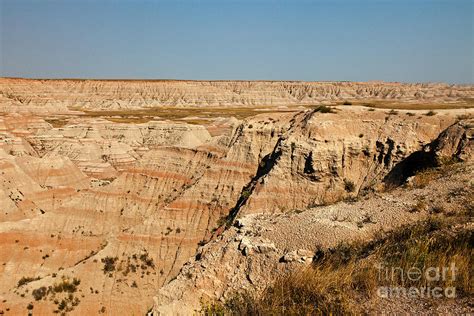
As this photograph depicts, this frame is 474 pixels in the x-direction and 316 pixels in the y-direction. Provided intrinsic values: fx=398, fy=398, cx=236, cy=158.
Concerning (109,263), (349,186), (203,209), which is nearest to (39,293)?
(109,263)

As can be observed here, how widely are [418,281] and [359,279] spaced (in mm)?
1005

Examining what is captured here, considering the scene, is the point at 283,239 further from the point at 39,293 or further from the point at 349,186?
the point at 39,293

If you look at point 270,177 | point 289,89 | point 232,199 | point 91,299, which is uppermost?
point 289,89

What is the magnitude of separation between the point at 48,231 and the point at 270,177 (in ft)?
54.0

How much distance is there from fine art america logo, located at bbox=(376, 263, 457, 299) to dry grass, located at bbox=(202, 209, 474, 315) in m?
0.02

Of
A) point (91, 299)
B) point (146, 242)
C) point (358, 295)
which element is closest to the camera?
point (358, 295)

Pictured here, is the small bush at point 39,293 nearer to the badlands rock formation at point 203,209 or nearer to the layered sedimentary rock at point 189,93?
the badlands rock formation at point 203,209

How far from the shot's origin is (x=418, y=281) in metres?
7.09

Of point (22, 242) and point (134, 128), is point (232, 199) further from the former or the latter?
point (134, 128)

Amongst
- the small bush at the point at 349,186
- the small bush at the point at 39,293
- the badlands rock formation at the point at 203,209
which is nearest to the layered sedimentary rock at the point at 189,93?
the badlands rock formation at the point at 203,209

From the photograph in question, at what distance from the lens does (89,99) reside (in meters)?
146

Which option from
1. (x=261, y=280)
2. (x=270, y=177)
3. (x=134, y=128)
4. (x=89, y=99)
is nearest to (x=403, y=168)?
(x=270, y=177)

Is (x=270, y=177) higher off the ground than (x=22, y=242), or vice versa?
(x=270, y=177)

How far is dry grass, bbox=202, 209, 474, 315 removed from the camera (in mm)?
6703
